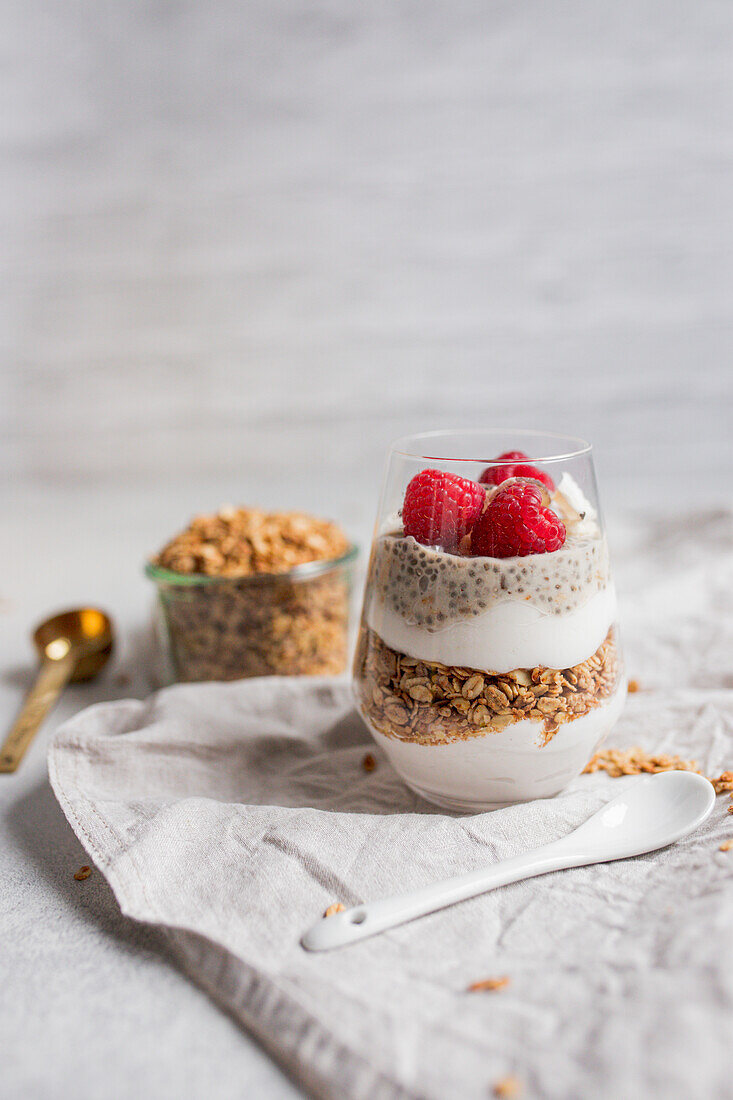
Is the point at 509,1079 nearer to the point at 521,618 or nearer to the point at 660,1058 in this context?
the point at 660,1058

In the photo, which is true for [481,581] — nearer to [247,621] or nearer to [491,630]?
[491,630]

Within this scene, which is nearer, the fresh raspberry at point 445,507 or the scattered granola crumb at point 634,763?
the fresh raspberry at point 445,507

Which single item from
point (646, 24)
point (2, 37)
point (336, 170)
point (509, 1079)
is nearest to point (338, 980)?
point (509, 1079)

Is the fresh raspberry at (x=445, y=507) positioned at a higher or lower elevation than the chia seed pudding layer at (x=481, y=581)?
higher

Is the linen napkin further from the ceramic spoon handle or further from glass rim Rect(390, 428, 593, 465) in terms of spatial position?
glass rim Rect(390, 428, 593, 465)

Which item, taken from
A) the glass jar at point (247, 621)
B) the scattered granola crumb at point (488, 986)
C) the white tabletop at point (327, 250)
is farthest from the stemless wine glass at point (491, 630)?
the white tabletop at point (327, 250)

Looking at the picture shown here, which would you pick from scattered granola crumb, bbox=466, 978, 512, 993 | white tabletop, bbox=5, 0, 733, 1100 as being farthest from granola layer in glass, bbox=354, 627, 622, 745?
white tabletop, bbox=5, 0, 733, 1100

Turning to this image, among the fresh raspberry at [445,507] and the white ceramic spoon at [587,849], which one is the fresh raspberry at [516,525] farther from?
the white ceramic spoon at [587,849]
